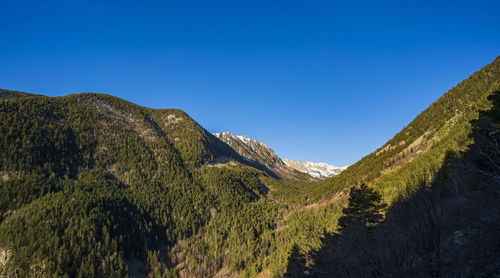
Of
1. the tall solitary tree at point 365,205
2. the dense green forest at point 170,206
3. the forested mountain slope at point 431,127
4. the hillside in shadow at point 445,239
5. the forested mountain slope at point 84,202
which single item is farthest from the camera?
the forested mountain slope at point 84,202

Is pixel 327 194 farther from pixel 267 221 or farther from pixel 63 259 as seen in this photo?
pixel 63 259

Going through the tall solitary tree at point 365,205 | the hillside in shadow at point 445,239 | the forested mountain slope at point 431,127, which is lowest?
the tall solitary tree at point 365,205

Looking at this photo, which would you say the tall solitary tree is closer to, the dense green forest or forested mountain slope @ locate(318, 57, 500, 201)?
the dense green forest

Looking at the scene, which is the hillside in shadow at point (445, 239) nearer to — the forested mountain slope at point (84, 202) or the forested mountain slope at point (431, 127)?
the forested mountain slope at point (431, 127)

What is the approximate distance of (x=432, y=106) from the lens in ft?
397

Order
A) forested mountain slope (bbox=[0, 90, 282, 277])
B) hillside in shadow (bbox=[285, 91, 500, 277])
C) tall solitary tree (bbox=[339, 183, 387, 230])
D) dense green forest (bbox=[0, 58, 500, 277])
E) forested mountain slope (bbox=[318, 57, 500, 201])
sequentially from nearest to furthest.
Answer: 1. hillside in shadow (bbox=[285, 91, 500, 277])
2. tall solitary tree (bbox=[339, 183, 387, 230])
3. dense green forest (bbox=[0, 58, 500, 277])
4. forested mountain slope (bbox=[318, 57, 500, 201])
5. forested mountain slope (bbox=[0, 90, 282, 277])

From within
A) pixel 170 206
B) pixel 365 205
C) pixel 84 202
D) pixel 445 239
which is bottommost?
pixel 170 206

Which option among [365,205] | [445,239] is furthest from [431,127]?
[445,239]

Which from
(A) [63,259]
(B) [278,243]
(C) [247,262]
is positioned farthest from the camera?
(B) [278,243]

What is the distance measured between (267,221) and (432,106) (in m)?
124

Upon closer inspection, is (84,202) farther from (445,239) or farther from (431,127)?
(431,127)

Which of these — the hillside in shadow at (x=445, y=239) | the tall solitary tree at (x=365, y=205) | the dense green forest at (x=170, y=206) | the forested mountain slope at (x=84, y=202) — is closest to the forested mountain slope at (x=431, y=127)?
the dense green forest at (x=170, y=206)

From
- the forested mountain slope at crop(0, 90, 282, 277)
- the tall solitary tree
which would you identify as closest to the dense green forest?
the tall solitary tree

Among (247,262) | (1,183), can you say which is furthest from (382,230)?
(1,183)
